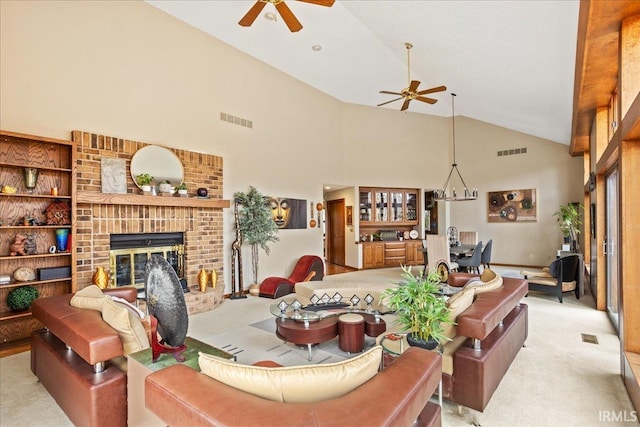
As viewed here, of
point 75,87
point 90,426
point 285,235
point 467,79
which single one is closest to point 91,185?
point 75,87

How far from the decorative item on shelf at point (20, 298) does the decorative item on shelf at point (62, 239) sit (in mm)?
546

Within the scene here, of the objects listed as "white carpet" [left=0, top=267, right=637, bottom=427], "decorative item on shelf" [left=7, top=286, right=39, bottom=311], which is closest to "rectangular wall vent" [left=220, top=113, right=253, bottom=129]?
"white carpet" [left=0, top=267, right=637, bottom=427]

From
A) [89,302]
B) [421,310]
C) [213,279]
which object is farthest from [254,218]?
[421,310]

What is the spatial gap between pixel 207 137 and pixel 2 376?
4.18m

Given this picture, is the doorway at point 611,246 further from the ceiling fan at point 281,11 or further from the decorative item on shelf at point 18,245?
the decorative item on shelf at point 18,245

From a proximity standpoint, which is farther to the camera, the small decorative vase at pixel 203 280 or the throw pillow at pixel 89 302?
the small decorative vase at pixel 203 280

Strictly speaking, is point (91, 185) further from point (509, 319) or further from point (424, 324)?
point (509, 319)

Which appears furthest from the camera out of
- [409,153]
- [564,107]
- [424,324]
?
[409,153]

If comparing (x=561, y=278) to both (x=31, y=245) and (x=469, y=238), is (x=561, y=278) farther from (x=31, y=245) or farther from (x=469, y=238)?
(x=31, y=245)

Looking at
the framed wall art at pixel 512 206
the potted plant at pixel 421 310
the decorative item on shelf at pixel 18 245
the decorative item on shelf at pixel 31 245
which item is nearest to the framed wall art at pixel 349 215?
the framed wall art at pixel 512 206

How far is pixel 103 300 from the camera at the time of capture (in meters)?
2.38

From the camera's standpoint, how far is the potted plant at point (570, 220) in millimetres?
7828

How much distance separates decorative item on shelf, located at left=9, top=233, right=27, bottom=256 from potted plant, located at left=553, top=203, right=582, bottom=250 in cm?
1001

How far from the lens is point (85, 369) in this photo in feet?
6.93
